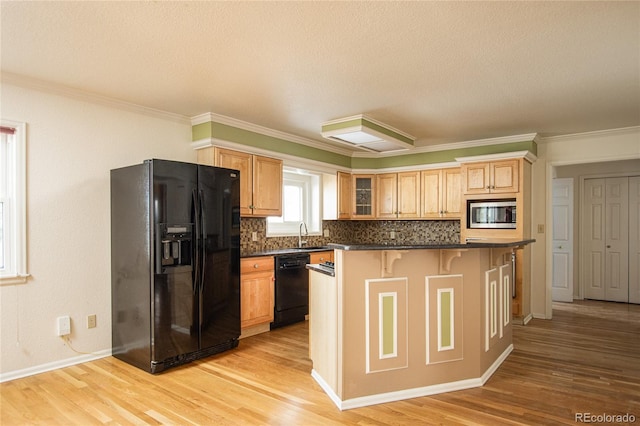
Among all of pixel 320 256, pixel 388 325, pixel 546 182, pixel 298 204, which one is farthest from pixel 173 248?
pixel 546 182

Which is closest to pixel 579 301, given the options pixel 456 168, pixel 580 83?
pixel 456 168

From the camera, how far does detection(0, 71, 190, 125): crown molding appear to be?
10.4 ft

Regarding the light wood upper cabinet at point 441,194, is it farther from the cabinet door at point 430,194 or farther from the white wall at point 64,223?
the white wall at point 64,223

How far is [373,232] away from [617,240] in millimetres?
4063

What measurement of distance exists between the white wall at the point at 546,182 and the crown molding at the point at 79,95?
4.68m

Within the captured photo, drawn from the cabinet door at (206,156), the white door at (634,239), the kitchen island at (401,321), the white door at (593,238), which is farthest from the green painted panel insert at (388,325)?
the white door at (634,239)

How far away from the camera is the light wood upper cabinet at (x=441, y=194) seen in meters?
5.75

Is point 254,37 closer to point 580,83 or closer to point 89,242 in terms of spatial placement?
point 89,242

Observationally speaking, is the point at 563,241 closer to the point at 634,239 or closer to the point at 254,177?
the point at 634,239

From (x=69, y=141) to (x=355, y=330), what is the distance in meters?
2.98

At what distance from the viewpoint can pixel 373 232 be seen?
6.82m

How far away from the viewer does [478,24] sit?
2.35 metres

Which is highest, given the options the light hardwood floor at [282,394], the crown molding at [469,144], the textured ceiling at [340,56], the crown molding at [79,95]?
the textured ceiling at [340,56]

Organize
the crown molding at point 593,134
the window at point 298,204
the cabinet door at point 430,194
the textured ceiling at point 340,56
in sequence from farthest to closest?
the cabinet door at point 430,194
the window at point 298,204
the crown molding at point 593,134
the textured ceiling at point 340,56
